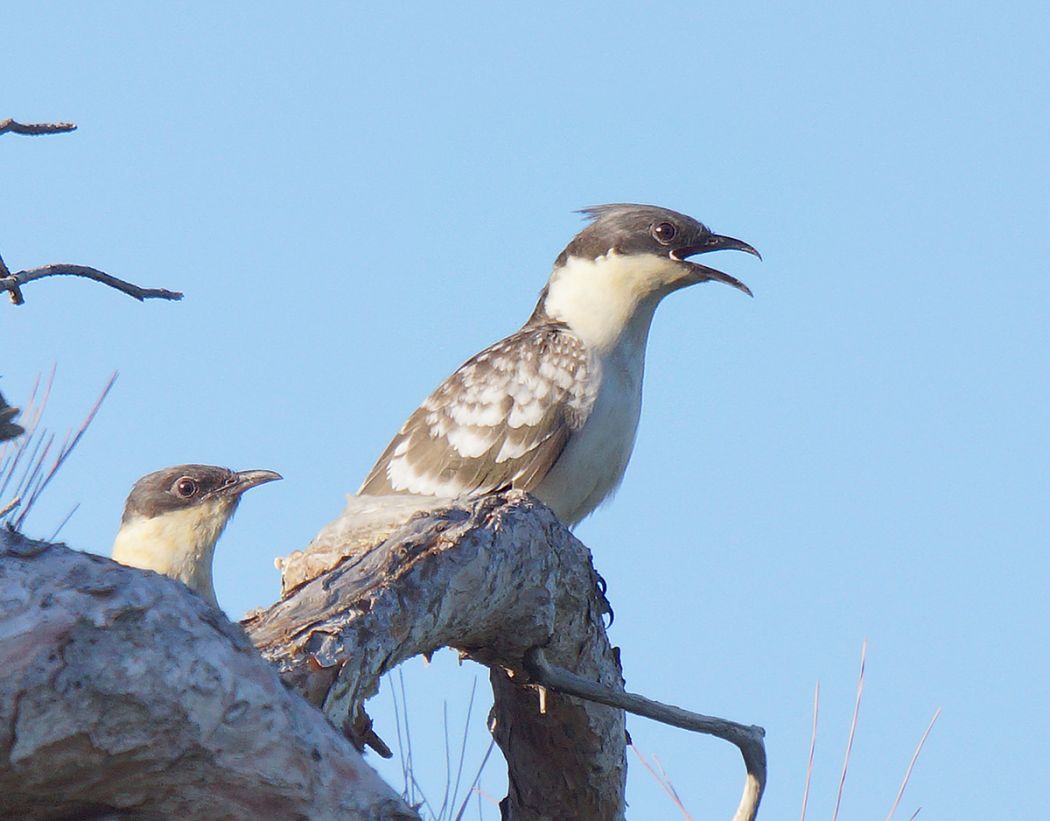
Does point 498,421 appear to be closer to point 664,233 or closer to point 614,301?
point 614,301

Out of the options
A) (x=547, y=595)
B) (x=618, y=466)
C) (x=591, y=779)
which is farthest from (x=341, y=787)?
(x=618, y=466)

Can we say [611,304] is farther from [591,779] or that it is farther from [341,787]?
[341,787]

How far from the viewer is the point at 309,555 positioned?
375 cm

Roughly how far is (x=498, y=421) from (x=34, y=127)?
12.0ft

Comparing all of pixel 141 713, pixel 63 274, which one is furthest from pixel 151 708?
pixel 63 274

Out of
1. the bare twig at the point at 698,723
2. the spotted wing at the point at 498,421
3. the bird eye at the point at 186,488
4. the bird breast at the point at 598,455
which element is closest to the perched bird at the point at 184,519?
the bird eye at the point at 186,488

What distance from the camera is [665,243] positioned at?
598 cm

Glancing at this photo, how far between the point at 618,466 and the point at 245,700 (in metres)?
3.87

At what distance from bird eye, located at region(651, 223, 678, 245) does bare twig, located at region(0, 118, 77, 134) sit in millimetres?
4017

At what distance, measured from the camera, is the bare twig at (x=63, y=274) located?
2105 millimetres

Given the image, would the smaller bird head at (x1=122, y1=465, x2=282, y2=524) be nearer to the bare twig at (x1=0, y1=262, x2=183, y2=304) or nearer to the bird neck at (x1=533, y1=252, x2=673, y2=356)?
the bird neck at (x1=533, y1=252, x2=673, y2=356)

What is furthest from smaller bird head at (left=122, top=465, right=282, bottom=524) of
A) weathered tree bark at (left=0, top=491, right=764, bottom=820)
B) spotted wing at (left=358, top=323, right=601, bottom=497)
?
weathered tree bark at (left=0, top=491, right=764, bottom=820)

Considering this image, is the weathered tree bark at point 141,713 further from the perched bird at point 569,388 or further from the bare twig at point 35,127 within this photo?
the perched bird at point 569,388

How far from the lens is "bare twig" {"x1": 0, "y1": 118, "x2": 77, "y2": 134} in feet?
6.71
